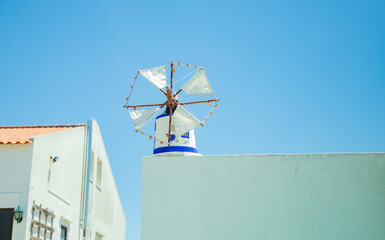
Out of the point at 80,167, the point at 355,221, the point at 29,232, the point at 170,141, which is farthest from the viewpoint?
the point at 80,167

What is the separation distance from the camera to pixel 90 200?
16484 mm

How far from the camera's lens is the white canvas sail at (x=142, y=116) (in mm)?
15289

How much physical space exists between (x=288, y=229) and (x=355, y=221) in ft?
4.95

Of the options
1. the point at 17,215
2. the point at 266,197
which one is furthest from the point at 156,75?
the point at 266,197

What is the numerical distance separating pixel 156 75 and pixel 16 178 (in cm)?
564

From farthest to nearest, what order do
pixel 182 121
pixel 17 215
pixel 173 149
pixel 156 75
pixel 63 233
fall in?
1. pixel 156 75
2. pixel 63 233
3. pixel 182 121
4. pixel 173 149
5. pixel 17 215

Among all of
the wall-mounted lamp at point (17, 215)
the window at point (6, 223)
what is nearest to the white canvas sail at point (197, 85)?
the wall-mounted lamp at point (17, 215)

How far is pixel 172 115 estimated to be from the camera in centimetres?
1482

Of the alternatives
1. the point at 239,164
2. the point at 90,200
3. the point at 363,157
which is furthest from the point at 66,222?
the point at 363,157

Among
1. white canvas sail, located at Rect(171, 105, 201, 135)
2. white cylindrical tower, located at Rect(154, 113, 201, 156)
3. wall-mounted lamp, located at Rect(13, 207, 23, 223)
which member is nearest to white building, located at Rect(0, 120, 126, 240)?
wall-mounted lamp, located at Rect(13, 207, 23, 223)

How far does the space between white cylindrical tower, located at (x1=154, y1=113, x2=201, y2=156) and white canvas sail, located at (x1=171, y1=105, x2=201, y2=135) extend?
162 millimetres

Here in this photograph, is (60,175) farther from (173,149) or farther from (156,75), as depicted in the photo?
(156,75)

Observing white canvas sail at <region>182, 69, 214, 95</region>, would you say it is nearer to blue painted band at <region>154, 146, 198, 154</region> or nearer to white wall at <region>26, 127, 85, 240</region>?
blue painted band at <region>154, 146, 198, 154</region>

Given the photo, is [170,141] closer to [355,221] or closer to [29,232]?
[29,232]
